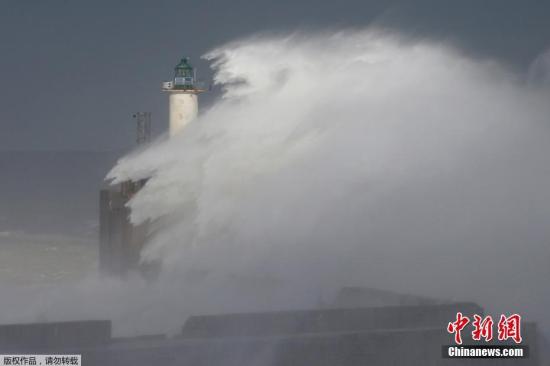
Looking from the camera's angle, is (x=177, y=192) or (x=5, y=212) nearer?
(x=177, y=192)

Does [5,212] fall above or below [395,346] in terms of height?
above

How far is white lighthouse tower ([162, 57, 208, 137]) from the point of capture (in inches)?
972

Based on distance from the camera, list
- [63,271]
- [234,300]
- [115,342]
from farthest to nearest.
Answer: [63,271], [234,300], [115,342]

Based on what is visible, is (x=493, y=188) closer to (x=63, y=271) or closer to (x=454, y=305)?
(x=454, y=305)

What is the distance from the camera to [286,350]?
602 inches

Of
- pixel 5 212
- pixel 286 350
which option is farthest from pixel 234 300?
pixel 5 212

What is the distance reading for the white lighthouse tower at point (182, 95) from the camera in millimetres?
24688

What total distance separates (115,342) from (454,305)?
5990 mm

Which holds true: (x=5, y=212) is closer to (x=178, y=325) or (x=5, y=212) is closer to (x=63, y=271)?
(x=63, y=271)

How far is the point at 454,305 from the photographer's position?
16.7 m

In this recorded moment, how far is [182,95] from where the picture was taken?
82.1 feet

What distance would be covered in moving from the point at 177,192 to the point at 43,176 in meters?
136

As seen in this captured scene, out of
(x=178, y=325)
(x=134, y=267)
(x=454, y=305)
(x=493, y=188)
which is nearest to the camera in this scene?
(x=454, y=305)

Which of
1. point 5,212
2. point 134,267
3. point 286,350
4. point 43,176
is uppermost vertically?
point 43,176
